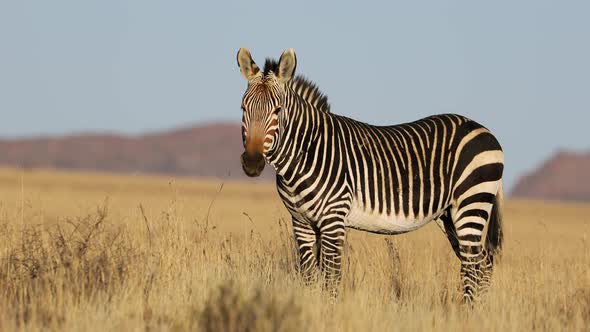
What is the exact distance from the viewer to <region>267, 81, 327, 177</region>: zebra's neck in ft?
30.3

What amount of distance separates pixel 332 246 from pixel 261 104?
163 centimetres

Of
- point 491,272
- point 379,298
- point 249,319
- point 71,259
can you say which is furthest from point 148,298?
point 491,272

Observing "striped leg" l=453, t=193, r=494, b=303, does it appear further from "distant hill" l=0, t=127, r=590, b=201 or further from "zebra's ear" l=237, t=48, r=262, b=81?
"distant hill" l=0, t=127, r=590, b=201

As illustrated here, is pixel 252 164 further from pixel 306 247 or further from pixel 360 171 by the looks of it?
pixel 360 171

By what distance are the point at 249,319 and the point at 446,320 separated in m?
2.65

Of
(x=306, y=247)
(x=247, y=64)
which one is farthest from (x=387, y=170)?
(x=247, y=64)

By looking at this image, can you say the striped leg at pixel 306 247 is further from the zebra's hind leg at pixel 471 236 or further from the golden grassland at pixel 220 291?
the zebra's hind leg at pixel 471 236

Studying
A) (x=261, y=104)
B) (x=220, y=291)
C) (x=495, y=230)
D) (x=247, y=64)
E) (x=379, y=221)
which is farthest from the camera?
(x=495, y=230)

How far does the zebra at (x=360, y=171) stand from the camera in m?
9.14

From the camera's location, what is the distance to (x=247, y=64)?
927cm

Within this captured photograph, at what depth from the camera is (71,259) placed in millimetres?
8695

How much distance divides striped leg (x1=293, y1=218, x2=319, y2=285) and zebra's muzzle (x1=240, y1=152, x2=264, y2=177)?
1.15 metres

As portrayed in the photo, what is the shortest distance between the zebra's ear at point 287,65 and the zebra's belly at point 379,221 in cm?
158

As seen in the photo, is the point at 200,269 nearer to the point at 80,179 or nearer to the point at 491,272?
the point at 491,272
